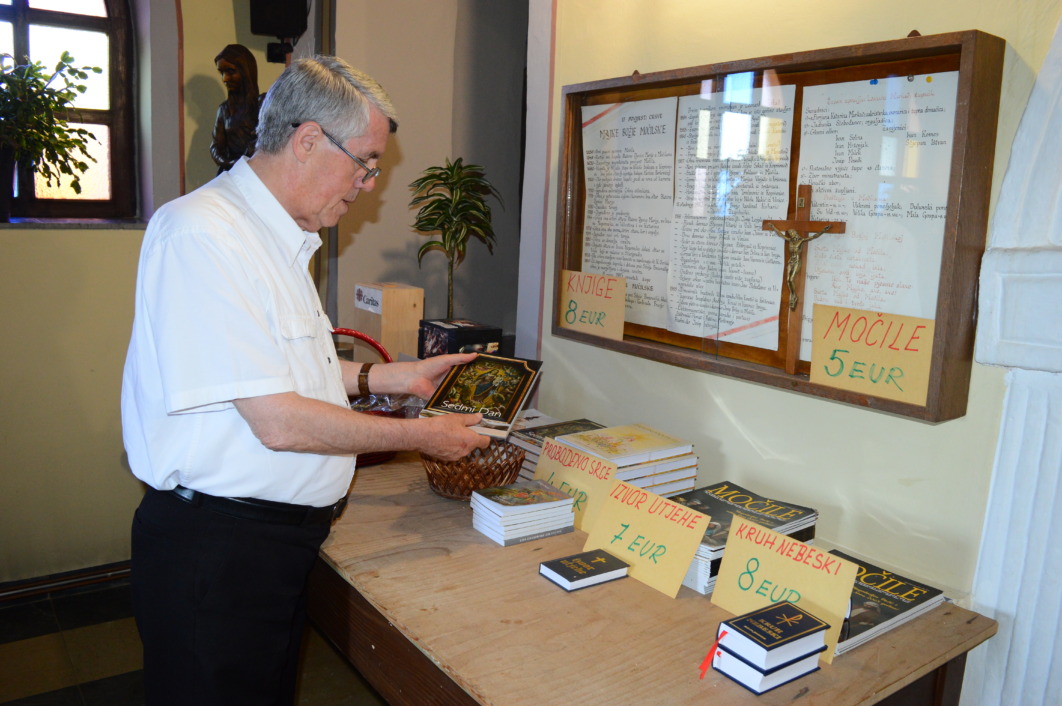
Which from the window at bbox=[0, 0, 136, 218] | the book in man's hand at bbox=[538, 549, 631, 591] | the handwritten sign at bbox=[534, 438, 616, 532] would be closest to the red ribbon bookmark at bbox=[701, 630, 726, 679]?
the book in man's hand at bbox=[538, 549, 631, 591]

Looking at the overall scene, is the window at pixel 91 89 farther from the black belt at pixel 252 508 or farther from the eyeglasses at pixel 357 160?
the black belt at pixel 252 508

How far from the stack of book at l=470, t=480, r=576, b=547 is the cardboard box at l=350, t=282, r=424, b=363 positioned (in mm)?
861

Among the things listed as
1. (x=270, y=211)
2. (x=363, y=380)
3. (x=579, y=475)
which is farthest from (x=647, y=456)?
(x=270, y=211)

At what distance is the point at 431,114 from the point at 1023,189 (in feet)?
11.0

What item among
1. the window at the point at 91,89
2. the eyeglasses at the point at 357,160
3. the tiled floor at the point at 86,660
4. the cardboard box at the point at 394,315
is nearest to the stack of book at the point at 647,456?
the eyeglasses at the point at 357,160

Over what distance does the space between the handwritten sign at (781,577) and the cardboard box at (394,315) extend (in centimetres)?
134

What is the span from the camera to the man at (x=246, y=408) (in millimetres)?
1302

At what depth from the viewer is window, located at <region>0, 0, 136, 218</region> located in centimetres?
332

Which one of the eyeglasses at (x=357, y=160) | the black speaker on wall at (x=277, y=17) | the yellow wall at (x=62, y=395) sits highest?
the black speaker on wall at (x=277, y=17)

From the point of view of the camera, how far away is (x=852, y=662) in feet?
4.12

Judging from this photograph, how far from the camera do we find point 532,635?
1.30 metres

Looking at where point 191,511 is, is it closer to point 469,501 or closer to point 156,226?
point 156,226

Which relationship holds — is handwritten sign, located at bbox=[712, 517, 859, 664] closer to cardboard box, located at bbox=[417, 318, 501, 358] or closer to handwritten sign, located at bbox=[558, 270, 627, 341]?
handwritten sign, located at bbox=[558, 270, 627, 341]

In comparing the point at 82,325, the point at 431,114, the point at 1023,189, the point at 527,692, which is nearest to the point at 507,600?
the point at 527,692
